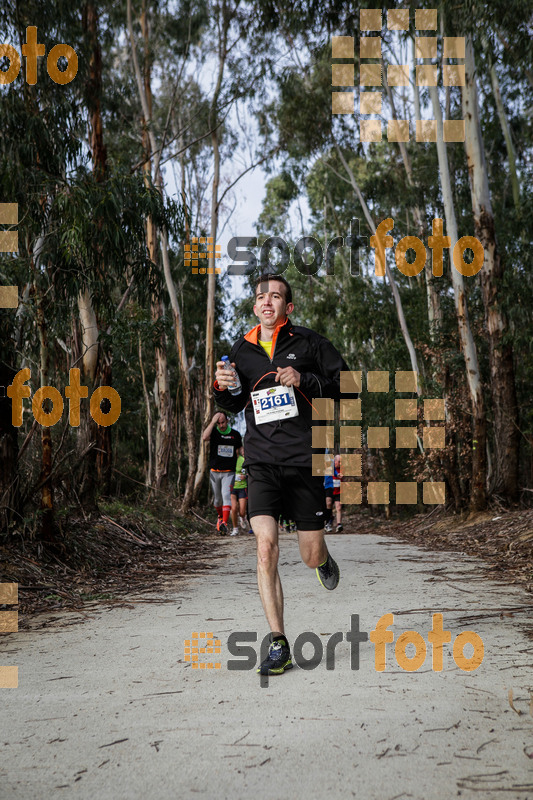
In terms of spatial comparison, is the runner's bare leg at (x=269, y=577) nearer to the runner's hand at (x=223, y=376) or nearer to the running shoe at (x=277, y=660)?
the running shoe at (x=277, y=660)

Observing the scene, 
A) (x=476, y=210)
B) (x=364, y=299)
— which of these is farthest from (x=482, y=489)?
(x=364, y=299)

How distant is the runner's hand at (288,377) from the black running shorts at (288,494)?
43 centimetres

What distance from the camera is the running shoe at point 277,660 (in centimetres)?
353

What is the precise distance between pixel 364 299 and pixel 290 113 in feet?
19.6

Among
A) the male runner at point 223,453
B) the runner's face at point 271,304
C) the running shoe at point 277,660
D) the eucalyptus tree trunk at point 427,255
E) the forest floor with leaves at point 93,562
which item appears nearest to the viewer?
the running shoe at point 277,660

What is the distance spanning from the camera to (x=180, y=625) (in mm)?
4746

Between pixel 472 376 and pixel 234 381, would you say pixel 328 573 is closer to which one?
pixel 234 381

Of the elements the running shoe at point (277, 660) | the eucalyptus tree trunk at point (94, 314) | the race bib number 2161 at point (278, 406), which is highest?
the eucalyptus tree trunk at point (94, 314)

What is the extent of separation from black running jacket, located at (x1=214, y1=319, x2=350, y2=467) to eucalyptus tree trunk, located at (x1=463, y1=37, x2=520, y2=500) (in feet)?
29.4

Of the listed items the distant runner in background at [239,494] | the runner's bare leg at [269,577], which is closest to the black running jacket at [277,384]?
the runner's bare leg at [269,577]

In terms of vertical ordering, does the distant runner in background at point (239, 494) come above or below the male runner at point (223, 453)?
below

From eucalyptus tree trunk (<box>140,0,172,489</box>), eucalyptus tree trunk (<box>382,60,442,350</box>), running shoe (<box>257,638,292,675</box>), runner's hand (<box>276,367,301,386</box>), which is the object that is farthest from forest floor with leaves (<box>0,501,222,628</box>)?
eucalyptus tree trunk (<box>382,60,442,350</box>)

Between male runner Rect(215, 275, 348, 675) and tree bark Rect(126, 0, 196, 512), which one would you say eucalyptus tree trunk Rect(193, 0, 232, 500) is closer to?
tree bark Rect(126, 0, 196, 512)

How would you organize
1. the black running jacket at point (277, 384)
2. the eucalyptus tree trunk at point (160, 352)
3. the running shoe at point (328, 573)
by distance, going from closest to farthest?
the black running jacket at point (277, 384)
the running shoe at point (328, 573)
the eucalyptus tree trunk at point (160, 352)
